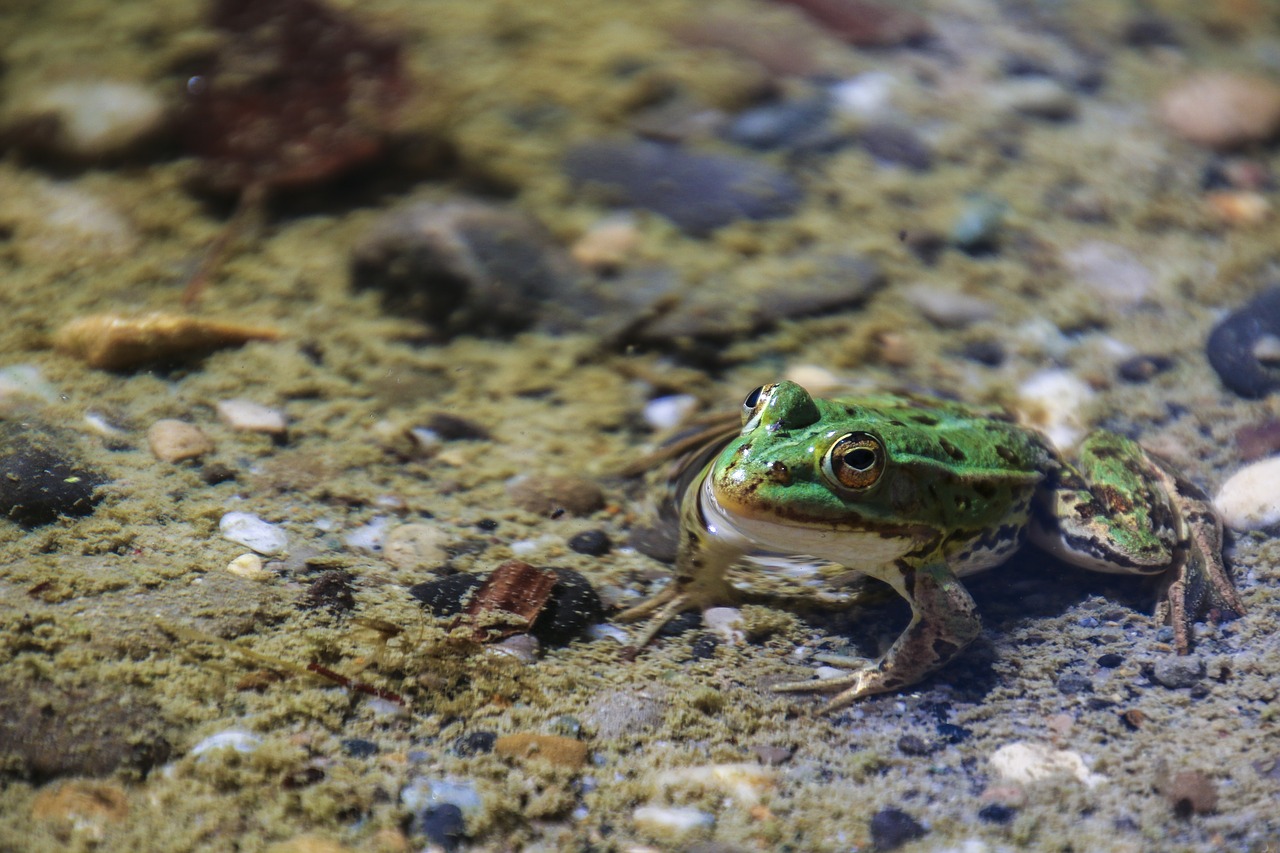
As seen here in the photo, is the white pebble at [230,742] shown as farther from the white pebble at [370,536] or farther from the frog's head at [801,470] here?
the frog's head at [801,470]

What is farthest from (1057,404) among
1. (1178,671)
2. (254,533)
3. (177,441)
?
(177,441)

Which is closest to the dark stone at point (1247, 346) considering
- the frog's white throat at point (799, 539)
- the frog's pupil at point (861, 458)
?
the frog's white throat at point (799, 539)

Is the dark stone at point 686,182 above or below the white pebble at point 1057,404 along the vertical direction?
above

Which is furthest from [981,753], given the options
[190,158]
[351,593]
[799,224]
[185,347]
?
[190,158]

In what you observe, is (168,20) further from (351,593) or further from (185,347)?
(351,593)

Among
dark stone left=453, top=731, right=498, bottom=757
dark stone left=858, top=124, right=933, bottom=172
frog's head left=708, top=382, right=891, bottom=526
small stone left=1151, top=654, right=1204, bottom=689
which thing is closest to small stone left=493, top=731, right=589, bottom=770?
dark stone left=453, top=731, right=498, bottom=757

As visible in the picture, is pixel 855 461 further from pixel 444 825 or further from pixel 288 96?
pixel 288 96

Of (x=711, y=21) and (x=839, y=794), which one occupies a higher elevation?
(x=711, y=21)
